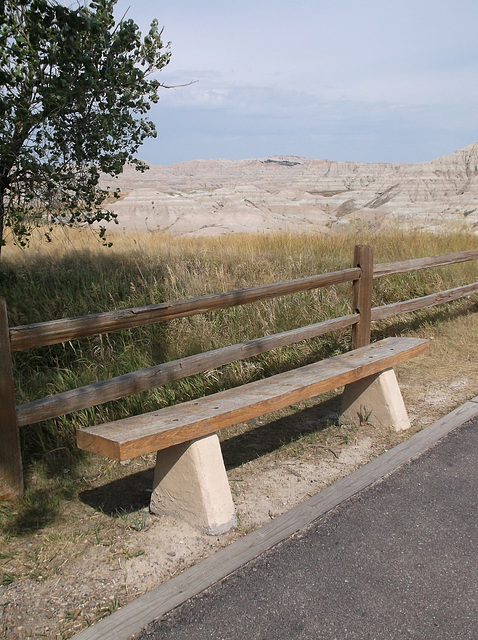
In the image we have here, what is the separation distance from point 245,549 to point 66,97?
12.1ft

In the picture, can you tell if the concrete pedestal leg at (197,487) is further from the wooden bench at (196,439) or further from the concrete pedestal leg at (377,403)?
the concrete pedestal leg at (377,403)

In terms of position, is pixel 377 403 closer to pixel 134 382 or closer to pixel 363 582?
pixel 134 382

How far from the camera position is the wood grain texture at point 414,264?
6.46 meters

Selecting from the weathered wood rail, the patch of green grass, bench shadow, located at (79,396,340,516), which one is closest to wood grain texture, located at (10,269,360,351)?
the weathered wood rail

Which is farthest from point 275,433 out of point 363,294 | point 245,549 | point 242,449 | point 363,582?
point 363,582

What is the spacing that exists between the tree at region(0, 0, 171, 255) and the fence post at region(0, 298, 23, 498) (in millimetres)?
2106

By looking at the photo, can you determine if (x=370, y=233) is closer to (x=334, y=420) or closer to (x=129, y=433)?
(x=334, y=420)

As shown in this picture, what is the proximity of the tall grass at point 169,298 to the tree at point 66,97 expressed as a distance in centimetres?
122

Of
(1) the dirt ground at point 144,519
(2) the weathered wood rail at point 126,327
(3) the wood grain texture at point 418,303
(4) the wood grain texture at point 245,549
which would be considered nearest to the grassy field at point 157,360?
(1) the dirt ground at point 144,519

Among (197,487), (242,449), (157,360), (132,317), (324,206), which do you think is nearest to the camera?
(197,487)

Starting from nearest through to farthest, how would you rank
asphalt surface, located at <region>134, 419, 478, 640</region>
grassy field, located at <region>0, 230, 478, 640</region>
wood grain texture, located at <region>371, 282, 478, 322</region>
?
1. asphalt surface, located at <region>134, 419, 478, 640</region>
2. grassy field, located at <region>0, 230, 478, 640</region>
3. wood grain texture, located at <region>371, 282, 478, 322</region>

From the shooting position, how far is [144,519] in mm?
3330

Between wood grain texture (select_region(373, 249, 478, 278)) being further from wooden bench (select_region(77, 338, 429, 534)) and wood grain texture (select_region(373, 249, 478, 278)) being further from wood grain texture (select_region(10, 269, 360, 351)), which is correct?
wooden bench (select_region(77, 338, 429, 534))

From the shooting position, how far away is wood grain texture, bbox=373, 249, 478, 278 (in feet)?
21.2
